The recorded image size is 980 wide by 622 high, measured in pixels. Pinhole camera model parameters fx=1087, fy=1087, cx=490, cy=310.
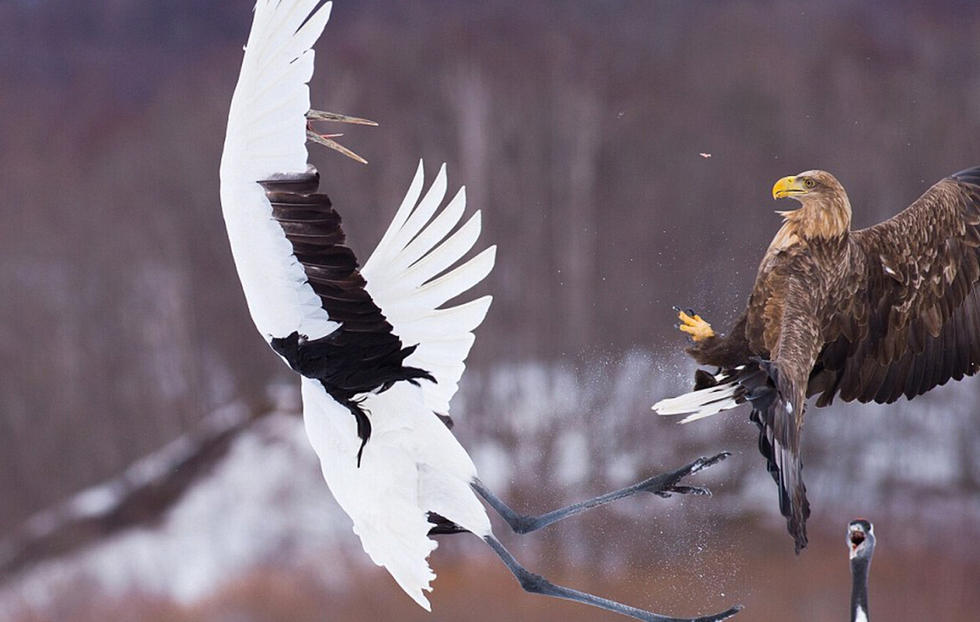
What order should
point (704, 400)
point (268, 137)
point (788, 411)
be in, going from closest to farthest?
point (268, 137) → point (788, 411) → point (704, 400)

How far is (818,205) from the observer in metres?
1.56

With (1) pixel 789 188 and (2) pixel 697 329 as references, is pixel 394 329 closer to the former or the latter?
(2) pixel 697 329

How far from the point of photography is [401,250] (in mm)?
1471

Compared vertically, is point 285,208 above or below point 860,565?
above

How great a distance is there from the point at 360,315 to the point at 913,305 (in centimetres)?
85

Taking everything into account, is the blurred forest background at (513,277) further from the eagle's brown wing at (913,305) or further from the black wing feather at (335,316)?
the black wing feather at (335,316)

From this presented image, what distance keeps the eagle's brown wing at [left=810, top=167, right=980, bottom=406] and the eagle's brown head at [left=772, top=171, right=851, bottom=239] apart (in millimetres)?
48

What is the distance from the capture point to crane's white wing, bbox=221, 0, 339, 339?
1.23 m

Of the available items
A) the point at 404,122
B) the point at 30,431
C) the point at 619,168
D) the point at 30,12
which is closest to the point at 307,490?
the point at 30,431

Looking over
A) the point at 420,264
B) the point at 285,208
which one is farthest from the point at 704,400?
the point at 285,208

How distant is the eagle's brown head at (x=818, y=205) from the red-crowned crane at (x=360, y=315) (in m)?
0.41

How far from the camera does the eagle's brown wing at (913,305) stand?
1589mm

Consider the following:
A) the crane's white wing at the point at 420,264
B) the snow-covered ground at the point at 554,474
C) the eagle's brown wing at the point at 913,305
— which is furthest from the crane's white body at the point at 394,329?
the eagle's brown wing at the point at 913,305

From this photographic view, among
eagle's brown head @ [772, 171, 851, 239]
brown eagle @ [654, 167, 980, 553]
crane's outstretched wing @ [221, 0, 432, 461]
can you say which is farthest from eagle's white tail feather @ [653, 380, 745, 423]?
crane's outstretched wing @ [221, 0, 432, 461]
